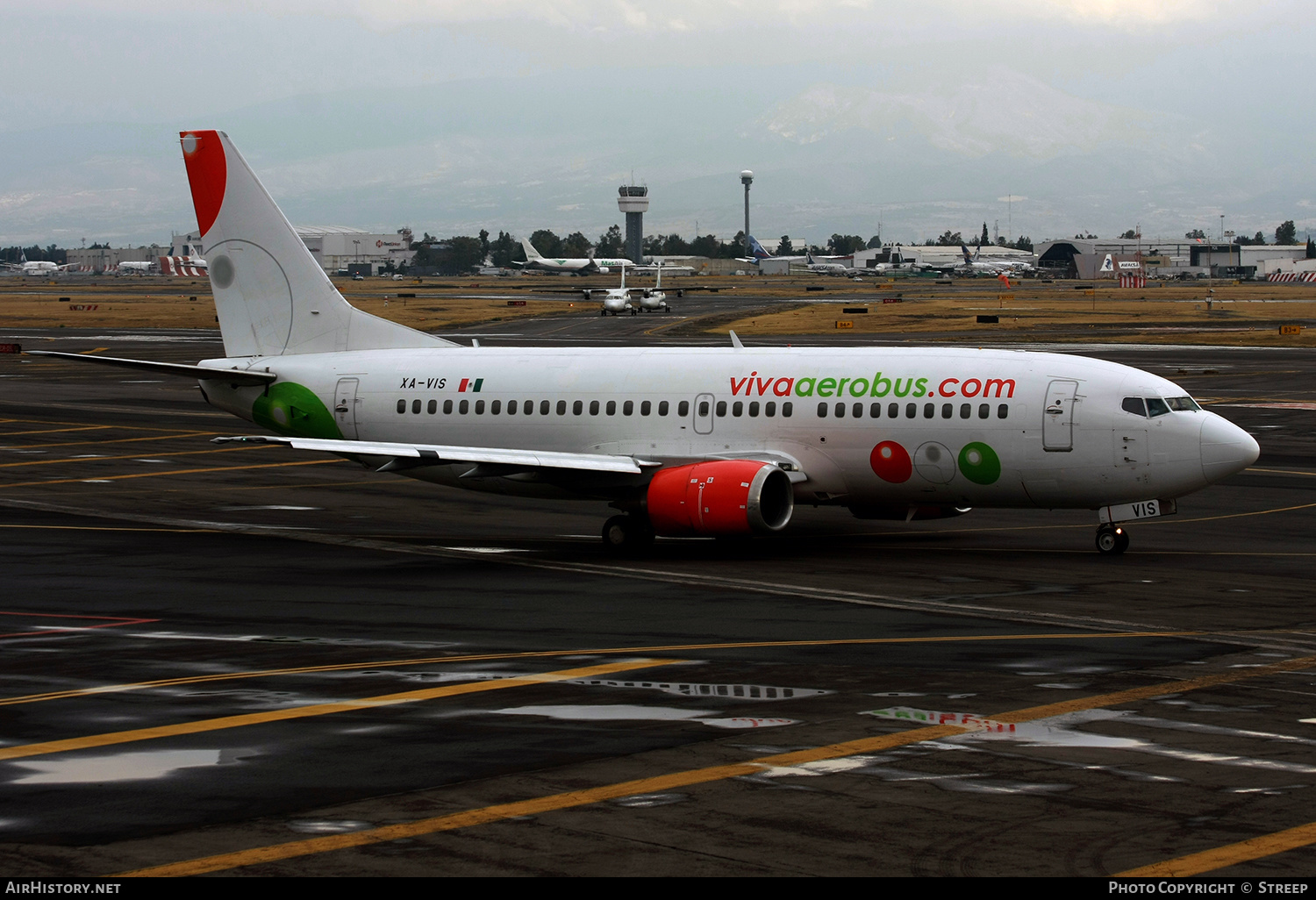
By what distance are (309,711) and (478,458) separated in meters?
15.7

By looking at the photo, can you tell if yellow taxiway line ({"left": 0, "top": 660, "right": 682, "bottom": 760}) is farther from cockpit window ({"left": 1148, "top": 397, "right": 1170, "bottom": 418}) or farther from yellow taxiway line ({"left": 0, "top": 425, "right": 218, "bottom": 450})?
yellow taxiway line ({"left": 0, "top": 425, "right": 218, "bottom": 450})

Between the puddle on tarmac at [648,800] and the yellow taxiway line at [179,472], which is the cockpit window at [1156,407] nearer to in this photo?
the puddle on tarmac at [648,800]

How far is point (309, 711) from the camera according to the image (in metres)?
20.3

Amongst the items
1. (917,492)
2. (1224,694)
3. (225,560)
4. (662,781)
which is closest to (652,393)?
(917,492)

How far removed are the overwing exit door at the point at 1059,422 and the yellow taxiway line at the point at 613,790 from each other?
1313cm

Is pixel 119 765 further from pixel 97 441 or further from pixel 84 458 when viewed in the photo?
pixel 97 441

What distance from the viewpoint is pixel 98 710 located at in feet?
→ 67.1

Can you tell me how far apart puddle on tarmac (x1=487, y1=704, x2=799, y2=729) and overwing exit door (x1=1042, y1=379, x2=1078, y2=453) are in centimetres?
1711

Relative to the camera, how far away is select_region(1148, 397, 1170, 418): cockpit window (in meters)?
34.6

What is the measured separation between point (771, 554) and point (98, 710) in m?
18.9

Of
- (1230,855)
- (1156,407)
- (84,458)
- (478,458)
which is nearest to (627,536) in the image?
(478,458)

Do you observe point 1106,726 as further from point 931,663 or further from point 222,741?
point 222,741

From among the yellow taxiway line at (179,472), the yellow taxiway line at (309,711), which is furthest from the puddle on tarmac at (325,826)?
the yellow taxiway line at (179,472)

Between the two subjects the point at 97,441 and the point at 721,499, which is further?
the point at 97,441
